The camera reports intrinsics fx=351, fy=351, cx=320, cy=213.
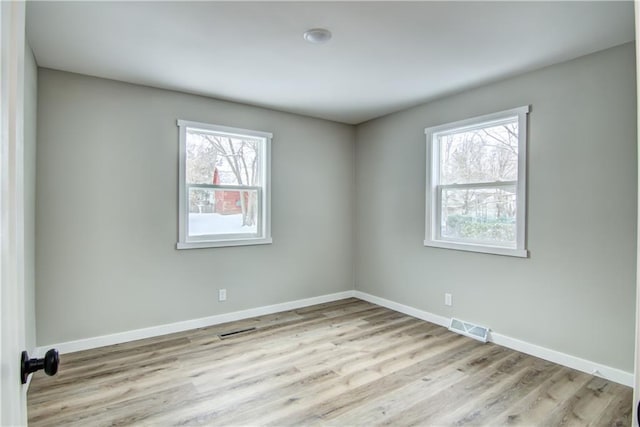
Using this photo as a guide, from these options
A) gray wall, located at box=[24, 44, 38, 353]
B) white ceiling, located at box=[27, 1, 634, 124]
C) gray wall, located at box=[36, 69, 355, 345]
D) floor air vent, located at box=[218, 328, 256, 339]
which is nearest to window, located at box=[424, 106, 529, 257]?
white ceiling, located at box=[27, 1, 634, 124]

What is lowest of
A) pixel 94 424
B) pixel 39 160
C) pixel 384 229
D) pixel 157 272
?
pixel 94 424

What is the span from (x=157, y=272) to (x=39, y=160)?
4.61ft

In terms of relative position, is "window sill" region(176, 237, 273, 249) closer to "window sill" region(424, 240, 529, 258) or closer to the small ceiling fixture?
"window sill" region(424, 240, 529, 258)

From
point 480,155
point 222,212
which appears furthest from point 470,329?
point 222,212

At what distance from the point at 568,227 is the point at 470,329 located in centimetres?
136

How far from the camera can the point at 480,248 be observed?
3.53 m

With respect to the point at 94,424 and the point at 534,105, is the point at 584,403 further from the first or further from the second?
the point at 94,424

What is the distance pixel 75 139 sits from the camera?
10.3 feet

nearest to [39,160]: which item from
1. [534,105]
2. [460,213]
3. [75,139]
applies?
[75,139]

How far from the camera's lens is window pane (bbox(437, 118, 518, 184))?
3.35 metres

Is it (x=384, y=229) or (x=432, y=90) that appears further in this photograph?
(x=384, y=229)

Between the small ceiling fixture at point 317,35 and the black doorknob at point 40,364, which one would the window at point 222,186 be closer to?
the small ceiling fixture at point 317,35

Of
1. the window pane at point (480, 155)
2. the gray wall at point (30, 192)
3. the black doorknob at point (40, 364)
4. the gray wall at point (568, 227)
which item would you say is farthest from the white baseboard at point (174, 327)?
the black doorknob at point (40, 364)

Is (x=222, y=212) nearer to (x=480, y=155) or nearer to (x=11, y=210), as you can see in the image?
(x=480, y=155)
